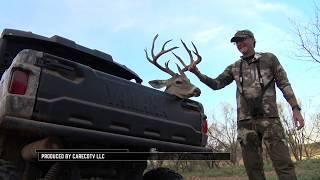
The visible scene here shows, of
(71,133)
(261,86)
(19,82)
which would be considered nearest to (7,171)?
(71,133)

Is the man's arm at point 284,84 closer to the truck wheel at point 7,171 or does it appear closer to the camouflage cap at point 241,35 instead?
the camouflage cap at point 241,35

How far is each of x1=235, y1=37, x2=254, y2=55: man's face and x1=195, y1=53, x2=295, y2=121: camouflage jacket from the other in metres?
0.09

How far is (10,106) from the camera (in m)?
3.84

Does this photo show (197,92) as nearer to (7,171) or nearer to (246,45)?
(246,45)

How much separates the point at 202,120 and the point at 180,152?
1.99ft

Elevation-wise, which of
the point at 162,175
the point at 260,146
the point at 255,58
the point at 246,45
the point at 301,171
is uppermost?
the point at 246,45

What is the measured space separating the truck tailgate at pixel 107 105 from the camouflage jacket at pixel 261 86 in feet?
1.97

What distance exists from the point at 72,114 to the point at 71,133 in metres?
0.18

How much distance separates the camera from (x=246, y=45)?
17.9 feet

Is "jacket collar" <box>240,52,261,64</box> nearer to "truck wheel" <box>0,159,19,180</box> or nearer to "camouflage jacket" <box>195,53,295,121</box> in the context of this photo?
"camouflage jacket" <box>195,53,295,121</box>

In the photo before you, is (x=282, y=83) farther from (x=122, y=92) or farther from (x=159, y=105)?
(x=122, y=92)

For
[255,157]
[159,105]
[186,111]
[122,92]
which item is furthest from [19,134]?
[255,157]

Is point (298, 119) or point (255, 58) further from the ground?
point (255, 58)

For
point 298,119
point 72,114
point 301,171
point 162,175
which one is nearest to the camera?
point 72,114
